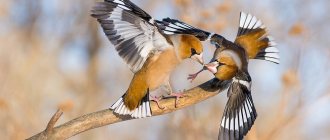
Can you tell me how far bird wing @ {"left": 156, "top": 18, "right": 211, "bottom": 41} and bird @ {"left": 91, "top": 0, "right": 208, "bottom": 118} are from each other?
0.02m

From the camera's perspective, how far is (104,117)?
2.77 metres

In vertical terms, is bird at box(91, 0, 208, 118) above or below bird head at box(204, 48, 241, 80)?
above

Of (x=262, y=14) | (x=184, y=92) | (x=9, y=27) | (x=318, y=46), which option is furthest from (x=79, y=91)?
(x=184, y=92)

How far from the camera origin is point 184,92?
2998mm

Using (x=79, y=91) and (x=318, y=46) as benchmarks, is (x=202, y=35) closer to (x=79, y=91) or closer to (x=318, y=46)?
(x=318, y=46)

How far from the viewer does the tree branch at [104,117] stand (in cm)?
266

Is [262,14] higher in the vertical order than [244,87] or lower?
higher

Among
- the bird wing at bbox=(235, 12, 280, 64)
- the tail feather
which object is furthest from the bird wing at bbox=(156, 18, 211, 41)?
the bird wing at bbox=(235, 12, 280, 64)

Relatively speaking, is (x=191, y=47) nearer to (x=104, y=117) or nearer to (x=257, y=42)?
(x=104, y=117)

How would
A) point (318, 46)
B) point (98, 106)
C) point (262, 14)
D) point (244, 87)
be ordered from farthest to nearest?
point (98, 106) < point (262, 14) < point (318, 46) < point (244, 87)

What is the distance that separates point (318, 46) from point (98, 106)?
230 centimetres

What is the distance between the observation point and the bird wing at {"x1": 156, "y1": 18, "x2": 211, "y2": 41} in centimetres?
294

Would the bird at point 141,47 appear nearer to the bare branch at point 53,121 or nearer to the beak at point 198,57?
the beak at point 198,57

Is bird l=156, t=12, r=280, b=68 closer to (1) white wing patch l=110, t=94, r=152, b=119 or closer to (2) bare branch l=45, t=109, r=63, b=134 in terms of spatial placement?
(1) white wing patch l=110, t=94, r=152, b=119
